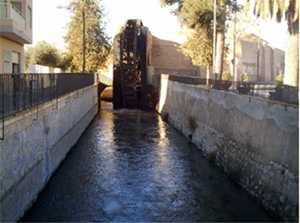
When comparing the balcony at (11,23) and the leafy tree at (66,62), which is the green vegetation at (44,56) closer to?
the leafy tree at (66,62)

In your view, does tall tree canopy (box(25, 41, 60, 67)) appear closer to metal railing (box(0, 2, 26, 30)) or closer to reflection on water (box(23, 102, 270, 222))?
metal railing (box(0, 2, 26, 30))

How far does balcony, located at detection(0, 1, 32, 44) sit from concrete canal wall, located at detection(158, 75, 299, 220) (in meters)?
10.00

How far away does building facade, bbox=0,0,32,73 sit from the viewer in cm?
2552

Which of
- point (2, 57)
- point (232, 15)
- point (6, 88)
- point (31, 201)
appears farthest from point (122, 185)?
point (232, 15)

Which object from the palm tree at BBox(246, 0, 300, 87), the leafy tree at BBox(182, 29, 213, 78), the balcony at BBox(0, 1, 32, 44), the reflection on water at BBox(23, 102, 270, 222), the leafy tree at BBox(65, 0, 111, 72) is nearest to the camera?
the reflection on water at BBox(23, 102, 270, 222)

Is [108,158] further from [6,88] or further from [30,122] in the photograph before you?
[6,88]

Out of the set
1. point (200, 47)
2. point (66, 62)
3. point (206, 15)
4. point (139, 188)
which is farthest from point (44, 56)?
point (139, 188)

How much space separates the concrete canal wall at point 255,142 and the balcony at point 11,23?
1000cm

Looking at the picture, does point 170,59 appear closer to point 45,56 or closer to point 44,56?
point 45,56

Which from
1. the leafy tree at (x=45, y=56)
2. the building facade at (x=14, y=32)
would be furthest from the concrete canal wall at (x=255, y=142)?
the leafy tree at (x=45, y=56)

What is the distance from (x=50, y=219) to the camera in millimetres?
12680

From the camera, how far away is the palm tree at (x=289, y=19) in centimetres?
1956

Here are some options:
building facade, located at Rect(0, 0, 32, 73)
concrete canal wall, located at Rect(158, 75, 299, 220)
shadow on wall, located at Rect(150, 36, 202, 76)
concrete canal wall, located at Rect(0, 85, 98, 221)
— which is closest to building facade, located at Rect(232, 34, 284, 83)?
shadow on wall, located at Rect(150, 36, 202, 76)

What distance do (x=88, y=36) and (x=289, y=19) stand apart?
33.3 meters
